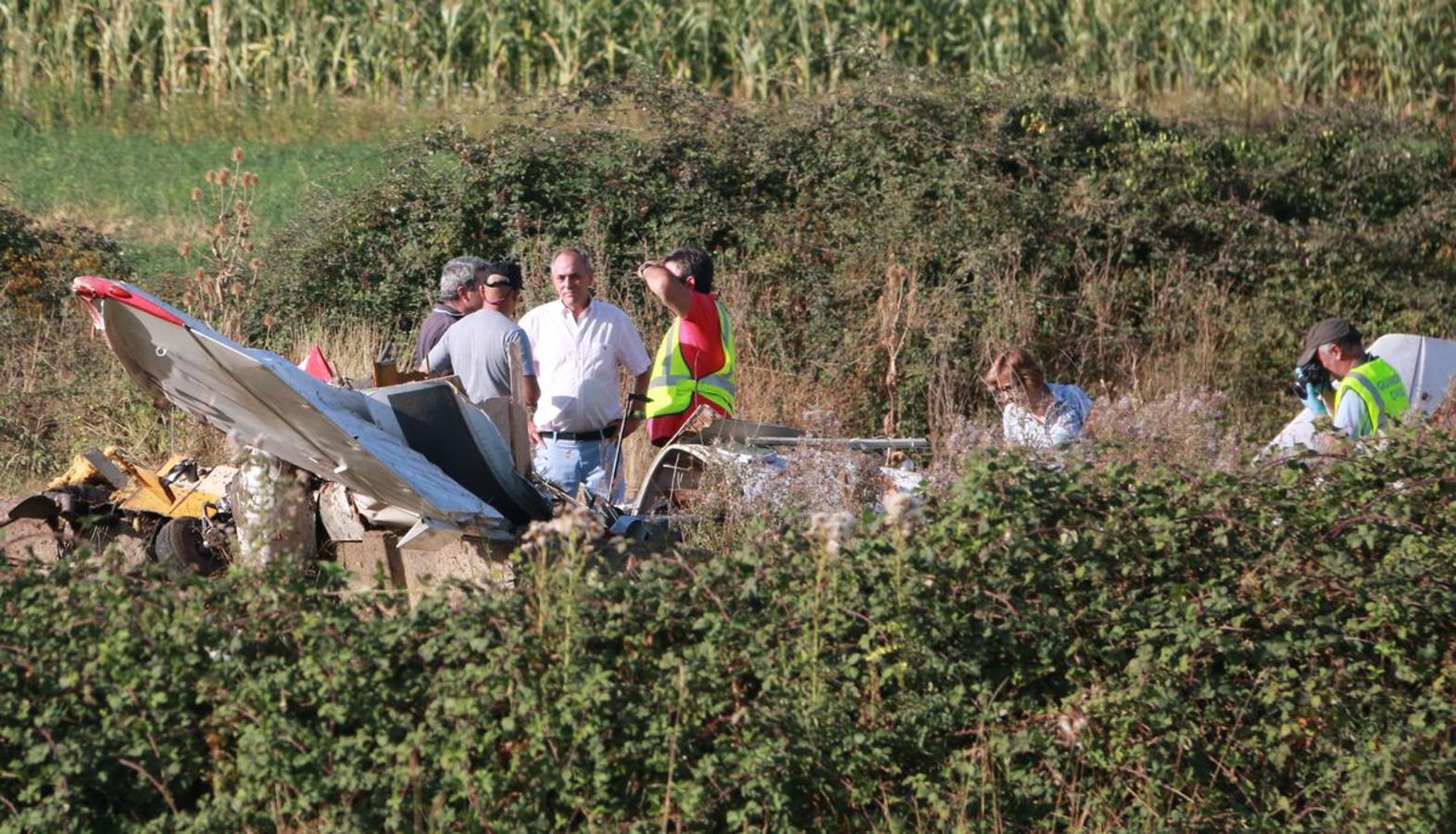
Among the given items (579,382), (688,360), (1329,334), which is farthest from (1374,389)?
(579,382)

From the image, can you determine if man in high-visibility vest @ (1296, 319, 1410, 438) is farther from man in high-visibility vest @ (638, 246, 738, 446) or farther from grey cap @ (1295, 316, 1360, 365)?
man in high-visibility vest @ (638, 246, 738, 446)

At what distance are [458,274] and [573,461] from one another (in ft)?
4.74

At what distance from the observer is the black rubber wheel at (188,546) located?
7480 millimetres

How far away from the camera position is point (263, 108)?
19.8 meters

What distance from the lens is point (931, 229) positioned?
14234 mm

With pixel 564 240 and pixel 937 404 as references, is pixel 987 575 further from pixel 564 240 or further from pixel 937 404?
pixel 564 240

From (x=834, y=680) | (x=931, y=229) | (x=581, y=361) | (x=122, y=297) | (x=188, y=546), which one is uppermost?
(x=122, y=297)

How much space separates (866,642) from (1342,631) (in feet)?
5.06

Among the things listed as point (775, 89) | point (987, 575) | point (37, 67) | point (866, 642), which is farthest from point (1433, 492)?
point (37, 67)

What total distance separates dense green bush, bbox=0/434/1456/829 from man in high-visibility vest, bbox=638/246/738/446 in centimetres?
315

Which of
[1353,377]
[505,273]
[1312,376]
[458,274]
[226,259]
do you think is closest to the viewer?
[1353,377]

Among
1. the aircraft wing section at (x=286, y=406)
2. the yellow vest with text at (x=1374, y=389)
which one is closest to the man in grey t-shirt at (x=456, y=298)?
the aircraft wing section at (x=286, y=406)

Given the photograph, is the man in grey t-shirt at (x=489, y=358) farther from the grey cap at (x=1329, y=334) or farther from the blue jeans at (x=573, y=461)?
the grey cap at (x=1329, y=334)

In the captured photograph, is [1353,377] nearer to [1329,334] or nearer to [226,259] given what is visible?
[1329,334]
